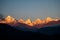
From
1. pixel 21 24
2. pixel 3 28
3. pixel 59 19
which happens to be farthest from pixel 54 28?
pixel 3 28

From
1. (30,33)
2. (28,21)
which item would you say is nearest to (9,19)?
(28,21)

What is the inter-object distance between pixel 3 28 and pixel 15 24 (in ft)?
1.16

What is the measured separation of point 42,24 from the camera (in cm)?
715

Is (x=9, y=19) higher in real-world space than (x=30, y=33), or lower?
higher

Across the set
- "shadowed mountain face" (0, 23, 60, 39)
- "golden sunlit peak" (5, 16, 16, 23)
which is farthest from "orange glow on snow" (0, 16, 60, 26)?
"shadowed mountain face" (0, 23, 60, 39)

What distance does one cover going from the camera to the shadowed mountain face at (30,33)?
6973 mm

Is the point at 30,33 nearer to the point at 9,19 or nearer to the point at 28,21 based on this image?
the point at 28,21

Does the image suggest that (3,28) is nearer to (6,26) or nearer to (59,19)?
(6,26)

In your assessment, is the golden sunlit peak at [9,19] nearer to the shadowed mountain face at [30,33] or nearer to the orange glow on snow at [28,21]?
the orange glow on snow at [28,21]

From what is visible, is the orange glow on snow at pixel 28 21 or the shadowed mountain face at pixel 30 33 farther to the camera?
the orange glow on snow at pixel 28 21

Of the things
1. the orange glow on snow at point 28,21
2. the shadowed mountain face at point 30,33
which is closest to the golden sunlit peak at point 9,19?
the orange glow on snow at point 28,21

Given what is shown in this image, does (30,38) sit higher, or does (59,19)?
(59,19)

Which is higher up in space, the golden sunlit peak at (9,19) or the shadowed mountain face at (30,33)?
the golden sunlit peak at (9,19)

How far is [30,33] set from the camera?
6.99 metres
